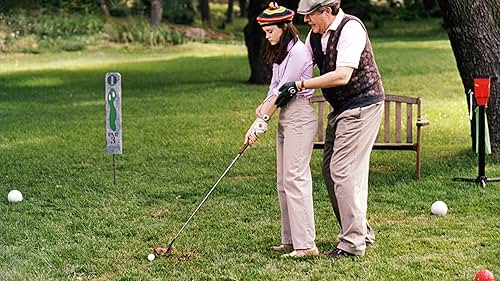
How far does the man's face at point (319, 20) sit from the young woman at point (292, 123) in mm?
126

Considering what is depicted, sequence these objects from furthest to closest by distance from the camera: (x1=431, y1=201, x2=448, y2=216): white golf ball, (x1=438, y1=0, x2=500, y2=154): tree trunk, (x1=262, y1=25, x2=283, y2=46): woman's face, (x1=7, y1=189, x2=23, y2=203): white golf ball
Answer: (x1=438, y1=0, x2=500, y2=154): tree trunk < (x1=7, y1=189, x2=23, y2=203): white golf ball < (x1=431, y1=201, x2=448, y2=216): white golf ball < (x1=262, y1=25, x2=283, y2=46): woman's face

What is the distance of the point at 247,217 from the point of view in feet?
24.8

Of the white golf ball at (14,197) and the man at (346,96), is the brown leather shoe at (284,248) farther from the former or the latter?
the white golf ball at (14,197)

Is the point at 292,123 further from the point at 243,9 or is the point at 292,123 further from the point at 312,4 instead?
the point at 243,9

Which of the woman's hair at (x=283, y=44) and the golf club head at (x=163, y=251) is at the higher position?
the woman's hair at (x=283, y=44)

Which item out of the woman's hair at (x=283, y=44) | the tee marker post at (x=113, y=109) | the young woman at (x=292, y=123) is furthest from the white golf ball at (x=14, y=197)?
the woman's hair at (x=283, y=44)

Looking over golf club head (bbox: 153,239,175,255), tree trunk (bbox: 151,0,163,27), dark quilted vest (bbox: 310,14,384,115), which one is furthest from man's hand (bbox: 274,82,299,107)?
tree trunk (bbox: 151,0,163,27)

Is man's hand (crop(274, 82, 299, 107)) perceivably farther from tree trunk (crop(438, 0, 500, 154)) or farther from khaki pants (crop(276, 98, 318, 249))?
tree trunk (crop(438, 0, 500, 154))

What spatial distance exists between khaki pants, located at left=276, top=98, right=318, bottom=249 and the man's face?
1.55 ft

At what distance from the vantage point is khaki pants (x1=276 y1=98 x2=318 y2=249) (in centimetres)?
615

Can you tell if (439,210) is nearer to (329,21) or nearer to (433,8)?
(329,21)

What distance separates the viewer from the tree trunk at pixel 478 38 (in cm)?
971

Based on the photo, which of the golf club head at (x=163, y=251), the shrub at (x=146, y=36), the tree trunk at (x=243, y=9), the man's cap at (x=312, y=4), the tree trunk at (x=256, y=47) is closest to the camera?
the man's cap at (x=312, y=4)

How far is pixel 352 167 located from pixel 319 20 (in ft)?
3.15
